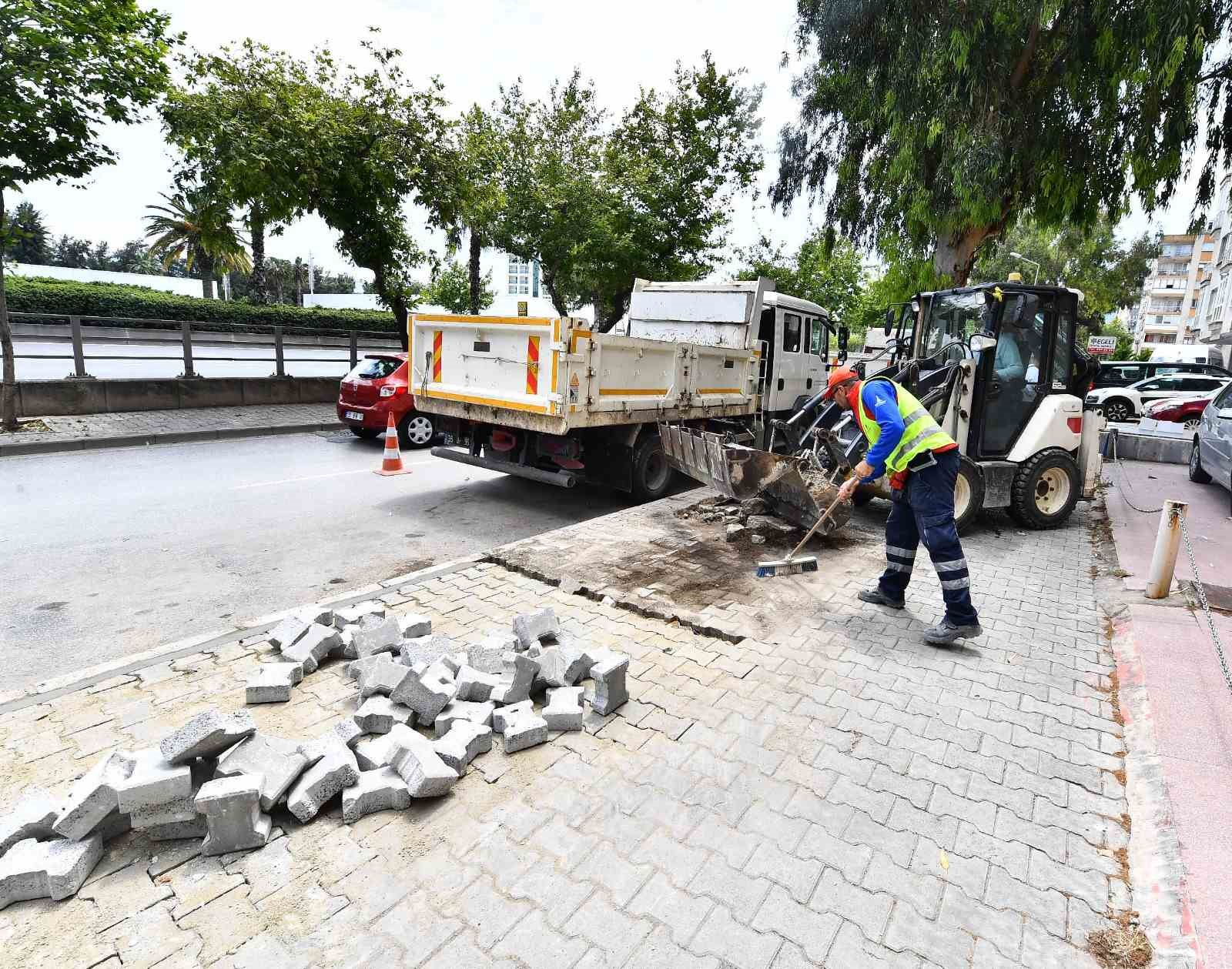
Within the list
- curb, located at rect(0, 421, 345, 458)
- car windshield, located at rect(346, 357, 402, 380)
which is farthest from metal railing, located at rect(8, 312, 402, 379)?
car windshield, located at rect(346, 357, 402, 380)

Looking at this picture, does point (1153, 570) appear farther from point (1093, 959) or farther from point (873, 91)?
point (873, 91)

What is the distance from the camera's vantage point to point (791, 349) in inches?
420

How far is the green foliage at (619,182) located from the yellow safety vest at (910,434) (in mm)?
14664

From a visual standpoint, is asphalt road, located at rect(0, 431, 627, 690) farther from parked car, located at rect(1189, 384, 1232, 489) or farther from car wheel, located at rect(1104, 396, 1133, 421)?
car wheel, located at rect(1104, 396, 1133, 421)

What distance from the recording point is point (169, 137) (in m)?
12.2

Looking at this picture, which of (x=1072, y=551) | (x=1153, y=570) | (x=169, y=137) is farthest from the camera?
(x=169, y=137)

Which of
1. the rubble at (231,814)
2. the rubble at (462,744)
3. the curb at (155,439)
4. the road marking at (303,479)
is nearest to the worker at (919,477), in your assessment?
the rubble at (462,744)

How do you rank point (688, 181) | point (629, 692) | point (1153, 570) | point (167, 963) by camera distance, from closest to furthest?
point (167, 963) < point (629, 692) < point (1153, 570) < point (688, 181)

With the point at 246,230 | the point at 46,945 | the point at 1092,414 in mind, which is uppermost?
the point at 246,230

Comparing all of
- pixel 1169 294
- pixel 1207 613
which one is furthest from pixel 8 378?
pixel 1169 294

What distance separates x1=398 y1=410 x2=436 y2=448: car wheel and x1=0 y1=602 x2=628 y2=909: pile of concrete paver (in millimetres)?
7799

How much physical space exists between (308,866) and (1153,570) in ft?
18.3

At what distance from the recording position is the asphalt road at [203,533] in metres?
4.39

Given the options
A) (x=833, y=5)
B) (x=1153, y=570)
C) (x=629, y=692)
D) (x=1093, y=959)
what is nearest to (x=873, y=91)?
(x=833, y=5)
